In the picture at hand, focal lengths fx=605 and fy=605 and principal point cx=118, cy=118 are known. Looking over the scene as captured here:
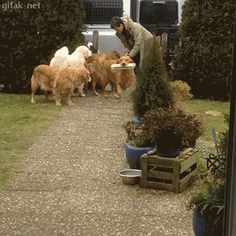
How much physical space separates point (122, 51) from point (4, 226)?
886cm

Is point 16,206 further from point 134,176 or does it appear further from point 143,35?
point 143,35

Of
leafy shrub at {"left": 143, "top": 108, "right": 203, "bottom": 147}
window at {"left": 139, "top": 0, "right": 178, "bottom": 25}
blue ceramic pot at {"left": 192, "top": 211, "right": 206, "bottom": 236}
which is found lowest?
blue ceramic pot at {"left": 192, "top": 211, "right": 206, "bottom": 236}

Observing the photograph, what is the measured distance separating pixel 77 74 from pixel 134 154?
460cm

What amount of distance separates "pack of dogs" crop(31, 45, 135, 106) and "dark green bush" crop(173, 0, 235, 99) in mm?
1190

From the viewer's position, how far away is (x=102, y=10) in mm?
15922

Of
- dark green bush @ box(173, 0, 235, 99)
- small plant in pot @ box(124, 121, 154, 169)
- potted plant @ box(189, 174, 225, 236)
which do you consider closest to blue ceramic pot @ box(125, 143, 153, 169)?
small plant in pot @ box(124, 121, 154, 169)

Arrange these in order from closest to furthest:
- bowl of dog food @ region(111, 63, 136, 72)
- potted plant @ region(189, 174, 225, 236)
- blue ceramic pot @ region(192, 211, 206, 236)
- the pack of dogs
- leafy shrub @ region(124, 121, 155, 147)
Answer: potted plant @ region(189, 174, 225, 236)
blue ceramic pot @ region(192, 211, 206, 236)
leafy shrub @ region(124, 121, 155, 147)
the pack of dogs
bowl of dog food @ region(111, 63, 136, 72)

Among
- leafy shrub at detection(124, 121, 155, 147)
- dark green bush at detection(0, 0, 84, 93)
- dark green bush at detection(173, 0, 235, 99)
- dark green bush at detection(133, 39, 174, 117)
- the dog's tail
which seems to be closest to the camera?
leafy shrub at detection(124, 121, 155, 147)

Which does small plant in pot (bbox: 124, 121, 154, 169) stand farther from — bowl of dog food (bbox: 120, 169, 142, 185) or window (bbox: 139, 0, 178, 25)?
window (bbox: 139, 0, 178, 25)

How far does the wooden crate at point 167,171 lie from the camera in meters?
5.99

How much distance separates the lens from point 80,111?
10727 mm

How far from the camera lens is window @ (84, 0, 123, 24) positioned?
1579cm

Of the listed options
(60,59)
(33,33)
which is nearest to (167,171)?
(60,59)

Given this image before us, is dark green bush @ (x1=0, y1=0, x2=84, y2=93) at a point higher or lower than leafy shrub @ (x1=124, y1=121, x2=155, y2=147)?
higher
